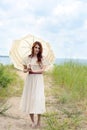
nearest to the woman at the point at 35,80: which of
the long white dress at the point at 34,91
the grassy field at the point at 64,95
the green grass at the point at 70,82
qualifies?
the long white dress at the point at 34,91

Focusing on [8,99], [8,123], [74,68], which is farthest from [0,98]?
[74,68]

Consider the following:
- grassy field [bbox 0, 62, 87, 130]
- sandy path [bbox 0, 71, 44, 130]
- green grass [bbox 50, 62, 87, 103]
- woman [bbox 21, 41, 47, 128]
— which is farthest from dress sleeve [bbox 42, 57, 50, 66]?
green grass [bbox 50, 62, 87, 103]

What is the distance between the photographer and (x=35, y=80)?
849 cm

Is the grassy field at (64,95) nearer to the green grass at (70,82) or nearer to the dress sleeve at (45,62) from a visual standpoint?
the green grass at (70,82)

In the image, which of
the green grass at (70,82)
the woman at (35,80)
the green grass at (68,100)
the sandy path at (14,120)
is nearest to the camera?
the woman at (35,80)

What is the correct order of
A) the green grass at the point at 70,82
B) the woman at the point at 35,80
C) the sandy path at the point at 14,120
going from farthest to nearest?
1. the green grass at the point at 70,82
2. the sandy path at the point at 14,120
3. the woman at the point at 35,80

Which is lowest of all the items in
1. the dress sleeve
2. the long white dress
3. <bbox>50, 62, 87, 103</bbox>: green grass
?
<bbox>50, 62, 87, 103</bbox>: green grass

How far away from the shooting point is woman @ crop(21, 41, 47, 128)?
8.48 m

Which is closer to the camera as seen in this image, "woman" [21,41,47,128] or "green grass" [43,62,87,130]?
"woman" [21,41,47,128]

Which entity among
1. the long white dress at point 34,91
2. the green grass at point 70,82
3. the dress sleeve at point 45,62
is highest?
the dress sleeve at point 45,62

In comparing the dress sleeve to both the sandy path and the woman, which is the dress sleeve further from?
the sandy path

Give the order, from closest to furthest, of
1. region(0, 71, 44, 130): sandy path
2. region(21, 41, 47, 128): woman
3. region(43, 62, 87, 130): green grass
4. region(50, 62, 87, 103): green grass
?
region(21, 41, 47, 128): woman, region(0, 71, 44, 130): sandy path, region(43, 62, 87, 130): green grass, region(50, 62, 87, 103): green grass

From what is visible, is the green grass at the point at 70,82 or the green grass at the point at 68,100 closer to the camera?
the green grass at the point at 68,100

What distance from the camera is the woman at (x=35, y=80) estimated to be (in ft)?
27.8
